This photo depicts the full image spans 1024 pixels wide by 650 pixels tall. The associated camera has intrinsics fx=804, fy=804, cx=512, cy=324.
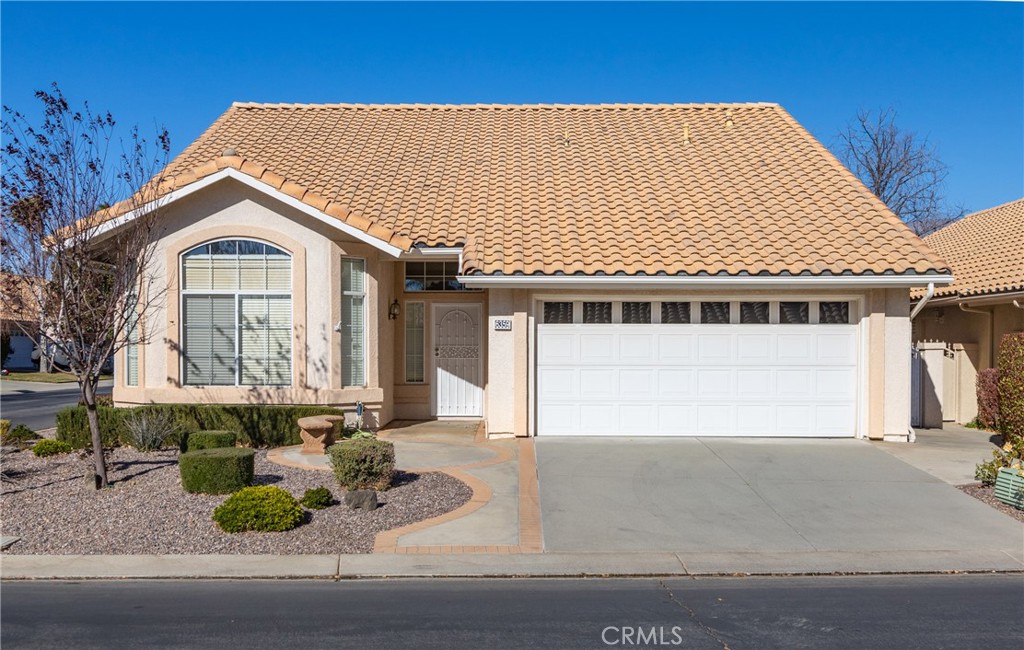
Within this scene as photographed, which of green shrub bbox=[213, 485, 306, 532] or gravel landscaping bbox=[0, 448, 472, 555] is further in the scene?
green shrub bbox=[213, 485, 306, 532]

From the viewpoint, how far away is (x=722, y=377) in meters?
13.0

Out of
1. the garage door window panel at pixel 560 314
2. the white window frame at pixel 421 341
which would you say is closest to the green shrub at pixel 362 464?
the garage door window panel at pixel 560 314

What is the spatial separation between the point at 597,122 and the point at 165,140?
11484mm

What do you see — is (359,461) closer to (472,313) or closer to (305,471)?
(305,471)

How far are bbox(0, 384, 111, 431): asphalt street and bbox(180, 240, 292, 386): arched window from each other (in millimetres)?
5924

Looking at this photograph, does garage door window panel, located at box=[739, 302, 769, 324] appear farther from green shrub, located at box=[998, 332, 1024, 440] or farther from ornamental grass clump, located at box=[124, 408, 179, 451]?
ornamental grass clump, located at box=[124, 408, 179, 451]

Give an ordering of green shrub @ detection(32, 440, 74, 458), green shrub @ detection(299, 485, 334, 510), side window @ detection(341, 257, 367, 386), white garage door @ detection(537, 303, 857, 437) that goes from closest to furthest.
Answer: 1. green shrub @ detection(299, 485, 334, 510)
2. green shrub @ detection(32, 440, 74, 458)
3. white garage door @ detection(537, 303, 857, 437)
4. side window @ detection(341, 257, 367, 386)

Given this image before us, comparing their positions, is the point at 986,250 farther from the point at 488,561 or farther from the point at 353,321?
the point at 488,561

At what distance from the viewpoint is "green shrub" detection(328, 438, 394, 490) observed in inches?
367

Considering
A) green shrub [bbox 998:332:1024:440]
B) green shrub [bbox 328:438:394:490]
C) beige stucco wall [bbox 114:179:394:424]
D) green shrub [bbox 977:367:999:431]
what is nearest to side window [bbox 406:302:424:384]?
beige stucco wall [bbox 114:179:394:424]

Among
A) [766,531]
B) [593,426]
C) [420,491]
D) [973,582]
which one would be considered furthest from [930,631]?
[593,426]

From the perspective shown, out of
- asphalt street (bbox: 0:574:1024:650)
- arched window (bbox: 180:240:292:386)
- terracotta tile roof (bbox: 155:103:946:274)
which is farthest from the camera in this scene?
arched window (bbox: 180:240:292:386)

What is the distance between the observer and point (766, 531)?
8.38m

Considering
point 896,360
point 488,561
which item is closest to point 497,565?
point 488,561
